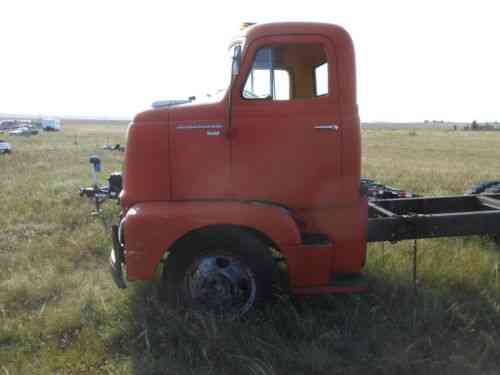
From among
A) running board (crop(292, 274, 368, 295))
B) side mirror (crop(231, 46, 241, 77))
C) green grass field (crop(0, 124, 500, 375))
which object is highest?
side mirror (crop(231, 46, 241, 77))

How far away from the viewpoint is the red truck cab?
372 centimetres

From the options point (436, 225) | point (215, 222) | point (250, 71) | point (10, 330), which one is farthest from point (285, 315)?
point (10, 330)

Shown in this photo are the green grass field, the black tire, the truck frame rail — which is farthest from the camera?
the truck frame rail

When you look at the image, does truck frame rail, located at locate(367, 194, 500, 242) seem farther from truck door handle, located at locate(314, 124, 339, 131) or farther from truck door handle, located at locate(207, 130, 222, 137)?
truck door handle, located at locate(207, 130, 222, 137)

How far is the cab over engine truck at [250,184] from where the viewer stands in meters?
3.72

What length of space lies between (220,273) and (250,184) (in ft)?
2.73

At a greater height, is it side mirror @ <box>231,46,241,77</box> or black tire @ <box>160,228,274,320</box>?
side mirror @ <box>231,46,241,77</box>

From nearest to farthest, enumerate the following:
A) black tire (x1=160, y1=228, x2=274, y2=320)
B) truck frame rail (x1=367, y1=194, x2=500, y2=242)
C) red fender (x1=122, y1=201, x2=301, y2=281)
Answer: red fender (x1=122, y1=201, x2=301, y2=281)
black tire (x1=160, y1=228, x2=274, y2=320)
truck frame rail (x1=367, y1=194, x2=500, y2=242)

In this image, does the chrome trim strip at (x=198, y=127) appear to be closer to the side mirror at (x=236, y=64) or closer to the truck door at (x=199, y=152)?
the truck door at (x=199, y=152)

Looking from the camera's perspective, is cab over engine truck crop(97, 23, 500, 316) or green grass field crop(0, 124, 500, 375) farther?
cab over engine truck crop(97, 23, 500, 316)

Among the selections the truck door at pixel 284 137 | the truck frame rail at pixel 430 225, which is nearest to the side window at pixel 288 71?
the truck door at pixel 284 137

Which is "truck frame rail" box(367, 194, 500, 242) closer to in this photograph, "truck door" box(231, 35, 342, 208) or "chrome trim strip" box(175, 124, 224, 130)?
"truck door" box(231, 35, 342, 208)

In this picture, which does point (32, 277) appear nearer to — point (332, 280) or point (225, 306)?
point (225, 306)

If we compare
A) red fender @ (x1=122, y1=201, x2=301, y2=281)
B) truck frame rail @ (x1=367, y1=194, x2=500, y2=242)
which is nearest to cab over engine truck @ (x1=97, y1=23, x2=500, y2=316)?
red fender @ (x1=122, y1=201, x2=301, y2=281)
